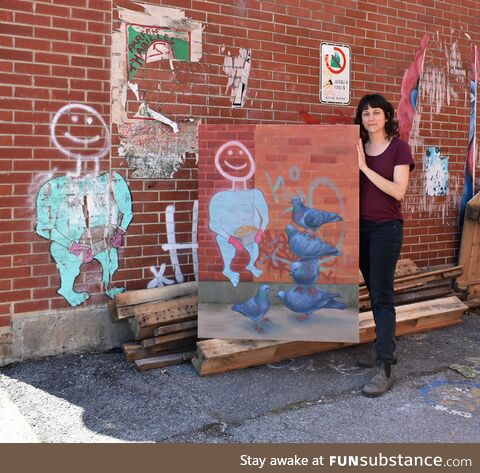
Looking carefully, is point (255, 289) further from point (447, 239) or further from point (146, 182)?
point (447, 239)

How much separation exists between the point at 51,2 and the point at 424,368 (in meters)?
3.86

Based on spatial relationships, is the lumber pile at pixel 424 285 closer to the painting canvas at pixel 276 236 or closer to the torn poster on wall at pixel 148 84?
the painting canvas at pixel 276 236

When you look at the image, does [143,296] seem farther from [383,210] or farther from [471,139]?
[471,139]

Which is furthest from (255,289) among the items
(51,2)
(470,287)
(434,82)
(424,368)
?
(434,82)

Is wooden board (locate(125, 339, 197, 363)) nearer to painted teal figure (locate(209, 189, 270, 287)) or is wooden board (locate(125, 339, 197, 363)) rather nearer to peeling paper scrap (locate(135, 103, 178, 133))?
painted teal figure (locate(209, 189, 270, 287))

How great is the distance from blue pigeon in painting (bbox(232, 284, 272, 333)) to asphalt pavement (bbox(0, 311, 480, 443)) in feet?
1.27

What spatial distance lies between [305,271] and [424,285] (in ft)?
6.41

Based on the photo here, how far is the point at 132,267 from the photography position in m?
4.28

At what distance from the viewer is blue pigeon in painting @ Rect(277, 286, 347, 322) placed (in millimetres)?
3838

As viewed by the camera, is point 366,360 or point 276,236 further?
point 366,360

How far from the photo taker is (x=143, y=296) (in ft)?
13.6

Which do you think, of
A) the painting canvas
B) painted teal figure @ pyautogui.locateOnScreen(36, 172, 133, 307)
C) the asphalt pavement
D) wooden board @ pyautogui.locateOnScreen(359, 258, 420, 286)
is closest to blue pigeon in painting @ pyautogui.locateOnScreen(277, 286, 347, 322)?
the painting canvas

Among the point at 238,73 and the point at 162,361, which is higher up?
the point at 238,73

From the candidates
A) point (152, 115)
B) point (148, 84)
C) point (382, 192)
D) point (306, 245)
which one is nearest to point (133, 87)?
point (148, 84)
